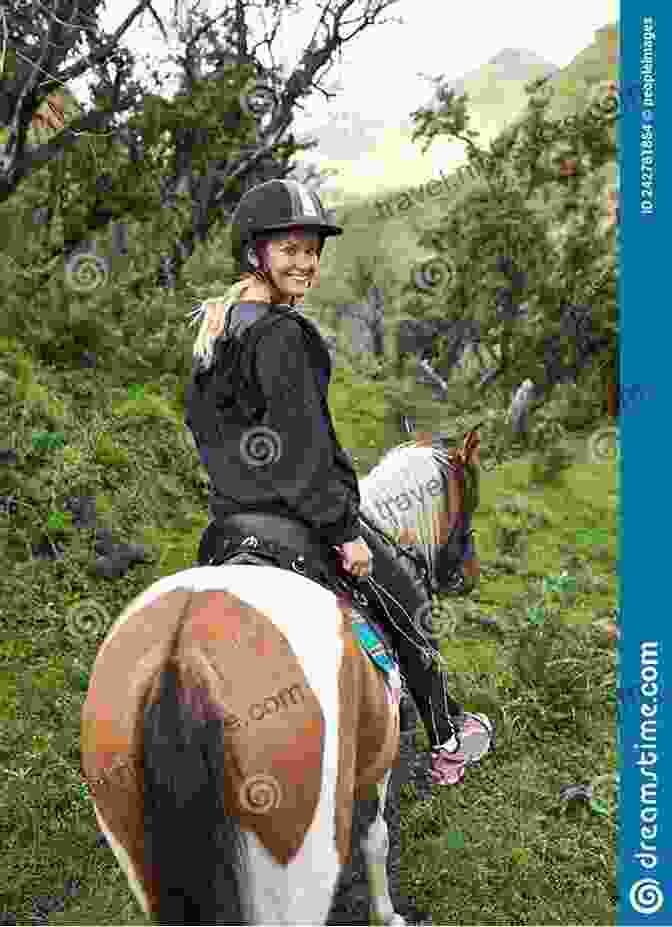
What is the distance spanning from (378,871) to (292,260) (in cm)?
277

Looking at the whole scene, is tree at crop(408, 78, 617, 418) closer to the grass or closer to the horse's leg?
the grass

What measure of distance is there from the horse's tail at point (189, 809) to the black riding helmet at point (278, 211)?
1529mm

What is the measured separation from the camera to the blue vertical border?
3.29m

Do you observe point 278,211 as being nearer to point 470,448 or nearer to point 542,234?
point 470,448

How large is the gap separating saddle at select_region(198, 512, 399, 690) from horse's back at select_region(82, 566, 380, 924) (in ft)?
1.03

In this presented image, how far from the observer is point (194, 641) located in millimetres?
2207

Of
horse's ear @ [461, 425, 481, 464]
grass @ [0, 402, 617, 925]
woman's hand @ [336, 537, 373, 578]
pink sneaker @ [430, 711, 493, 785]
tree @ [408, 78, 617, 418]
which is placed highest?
tree @ [408, 78, 617, 418]

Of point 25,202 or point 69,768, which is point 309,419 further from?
point 25,202

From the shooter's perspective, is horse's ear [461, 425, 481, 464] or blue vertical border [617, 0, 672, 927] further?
horse's ear [461, 425, 481, 464]

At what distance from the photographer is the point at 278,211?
2826 millimetres

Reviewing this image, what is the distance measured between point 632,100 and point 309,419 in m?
2.07

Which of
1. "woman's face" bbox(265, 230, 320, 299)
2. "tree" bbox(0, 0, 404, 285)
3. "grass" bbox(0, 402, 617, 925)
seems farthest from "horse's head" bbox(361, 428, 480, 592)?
"tree" bbox(0, 0, 404, 285)

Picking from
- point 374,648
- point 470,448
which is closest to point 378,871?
point 374,648

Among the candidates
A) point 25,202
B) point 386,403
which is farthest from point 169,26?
point 386,403
